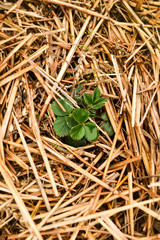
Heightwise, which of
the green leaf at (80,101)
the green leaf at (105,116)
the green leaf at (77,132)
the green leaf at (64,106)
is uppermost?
the green leaf at (80,101)

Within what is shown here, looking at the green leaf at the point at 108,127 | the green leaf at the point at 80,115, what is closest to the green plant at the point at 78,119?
the green leaf at the point at 80,115

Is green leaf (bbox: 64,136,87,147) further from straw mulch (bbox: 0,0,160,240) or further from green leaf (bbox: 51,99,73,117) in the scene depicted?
green leaf (bbox: 51,99,73,117)

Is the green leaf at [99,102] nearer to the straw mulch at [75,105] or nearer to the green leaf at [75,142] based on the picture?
the straw mulch at [75,105]

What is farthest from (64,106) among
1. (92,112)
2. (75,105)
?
(92,112)

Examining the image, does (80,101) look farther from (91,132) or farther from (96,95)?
(91,132)

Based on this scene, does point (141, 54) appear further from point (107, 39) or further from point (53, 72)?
point (53, 72)

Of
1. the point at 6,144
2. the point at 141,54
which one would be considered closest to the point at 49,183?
the point at 6,144
